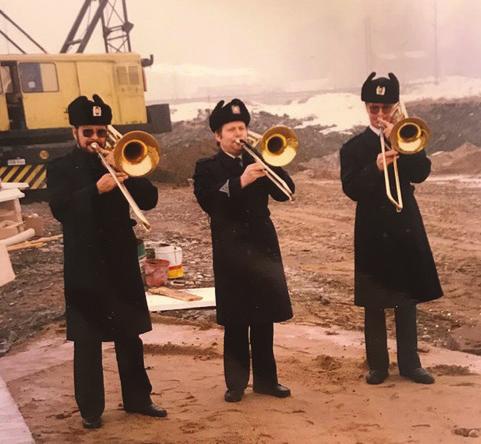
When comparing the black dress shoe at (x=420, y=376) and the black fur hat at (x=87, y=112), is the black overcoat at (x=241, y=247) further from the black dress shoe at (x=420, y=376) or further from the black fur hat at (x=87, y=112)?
the black dress shoe at (x=420, y=376)

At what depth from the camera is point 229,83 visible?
9.18m

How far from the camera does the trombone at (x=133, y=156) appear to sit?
2.63 metres

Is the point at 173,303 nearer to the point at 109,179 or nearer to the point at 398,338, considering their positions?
the point at 398,338

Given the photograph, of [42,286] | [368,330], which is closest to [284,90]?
[42,286]

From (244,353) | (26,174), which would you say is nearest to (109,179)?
(244,353)

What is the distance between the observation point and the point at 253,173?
276 cm

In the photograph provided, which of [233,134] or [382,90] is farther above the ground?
[382,90]

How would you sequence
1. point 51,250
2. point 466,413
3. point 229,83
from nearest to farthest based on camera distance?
point 466,413, point 51,250, point 229,83

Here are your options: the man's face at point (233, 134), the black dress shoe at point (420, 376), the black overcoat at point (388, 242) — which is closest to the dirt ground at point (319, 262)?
the black dress shoe at point (420, 376)

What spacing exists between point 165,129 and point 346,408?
767 cm

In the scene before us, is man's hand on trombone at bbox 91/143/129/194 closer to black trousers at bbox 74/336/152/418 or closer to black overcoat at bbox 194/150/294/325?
black overcoat at bbox 194/150/294/325

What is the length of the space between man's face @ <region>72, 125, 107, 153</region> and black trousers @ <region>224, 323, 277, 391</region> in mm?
973

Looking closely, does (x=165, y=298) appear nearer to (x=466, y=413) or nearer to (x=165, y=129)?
(x=466, y=413)

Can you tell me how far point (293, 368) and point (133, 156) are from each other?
152 centimetres
